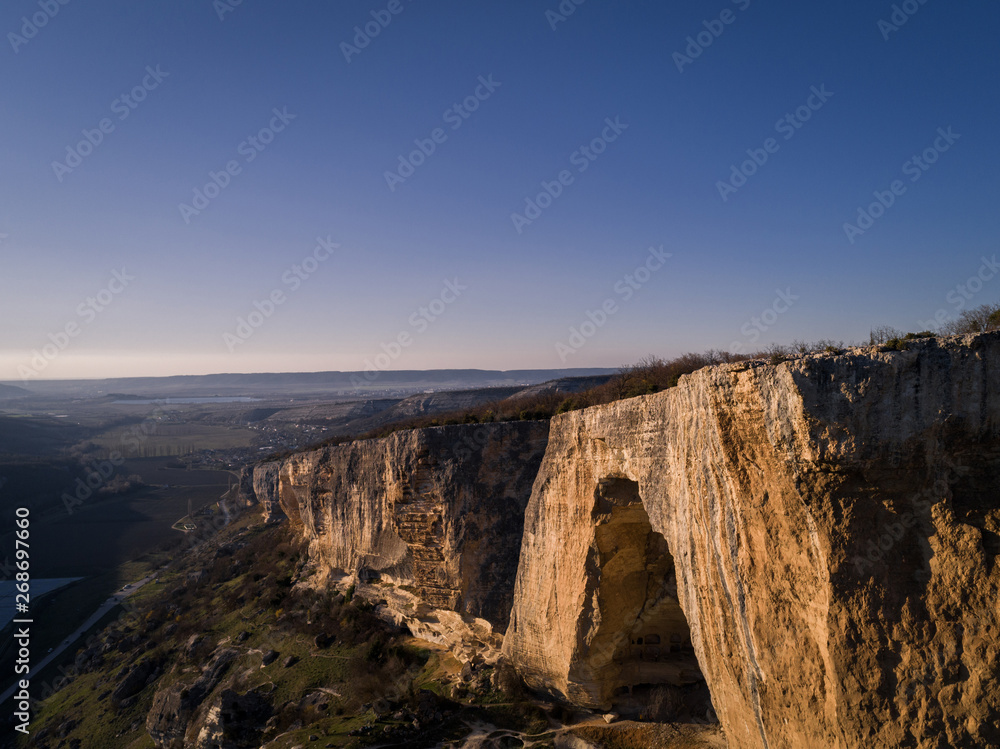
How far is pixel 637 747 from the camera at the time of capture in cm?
1138

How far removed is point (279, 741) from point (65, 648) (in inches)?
1004

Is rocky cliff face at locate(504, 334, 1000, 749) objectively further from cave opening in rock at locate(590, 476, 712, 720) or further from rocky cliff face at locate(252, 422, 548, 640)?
rocky cliff face at locate(252, 422, 548, 640)

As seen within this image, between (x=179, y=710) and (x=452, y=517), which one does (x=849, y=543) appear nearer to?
(x=452, y=517)

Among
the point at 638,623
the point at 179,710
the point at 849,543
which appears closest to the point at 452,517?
the point at 638,623

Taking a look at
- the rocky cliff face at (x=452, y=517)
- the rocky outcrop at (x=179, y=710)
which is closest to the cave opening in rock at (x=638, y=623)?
the rocky cliff face at (x=452, y=517)

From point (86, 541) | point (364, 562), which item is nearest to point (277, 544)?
point (364, 562)

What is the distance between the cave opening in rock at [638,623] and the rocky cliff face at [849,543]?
135 inches

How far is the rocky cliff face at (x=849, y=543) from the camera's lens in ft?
16.8

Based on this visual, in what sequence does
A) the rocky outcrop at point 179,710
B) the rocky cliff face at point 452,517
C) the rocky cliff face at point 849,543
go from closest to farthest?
1. the rocky cliff face at point 849,543
2. the rocky cliff face at point 452,517
3. the rocky outcrop at point 179,710

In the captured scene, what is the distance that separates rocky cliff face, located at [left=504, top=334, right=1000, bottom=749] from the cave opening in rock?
342 cm

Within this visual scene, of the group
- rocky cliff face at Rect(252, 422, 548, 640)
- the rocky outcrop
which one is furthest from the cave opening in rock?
the rocky outcrop

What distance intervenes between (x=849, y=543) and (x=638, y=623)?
8368 millimetres

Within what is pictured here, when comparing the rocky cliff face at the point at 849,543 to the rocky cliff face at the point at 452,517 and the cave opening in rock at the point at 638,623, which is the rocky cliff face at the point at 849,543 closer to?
the cave opening in rock at the point at 638,623

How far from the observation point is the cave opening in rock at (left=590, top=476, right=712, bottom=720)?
11.8m
